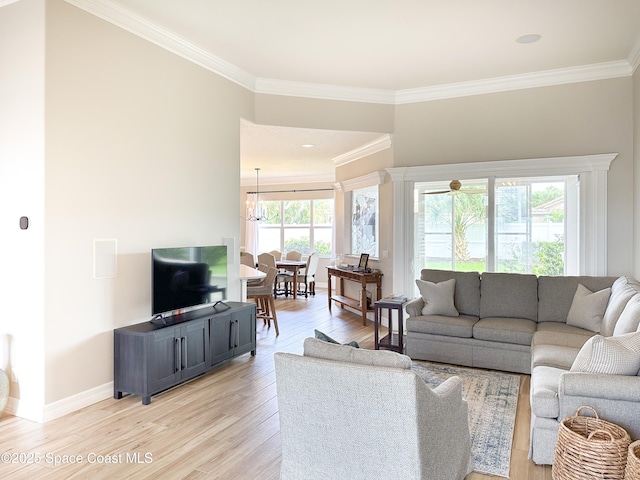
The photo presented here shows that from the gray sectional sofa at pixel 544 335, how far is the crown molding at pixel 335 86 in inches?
90.4

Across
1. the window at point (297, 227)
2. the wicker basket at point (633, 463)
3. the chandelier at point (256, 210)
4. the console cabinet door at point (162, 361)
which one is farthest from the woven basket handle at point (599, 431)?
the chandelier at point (256, 210)

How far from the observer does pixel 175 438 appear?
311cm

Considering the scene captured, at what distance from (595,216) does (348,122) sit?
3136mm

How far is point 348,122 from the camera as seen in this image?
19.9 ft

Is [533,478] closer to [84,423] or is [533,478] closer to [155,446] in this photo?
[155,446]

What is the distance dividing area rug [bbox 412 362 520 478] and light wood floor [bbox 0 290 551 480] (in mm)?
70

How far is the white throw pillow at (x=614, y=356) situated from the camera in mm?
2576

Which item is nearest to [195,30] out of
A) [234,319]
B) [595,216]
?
[234,319]

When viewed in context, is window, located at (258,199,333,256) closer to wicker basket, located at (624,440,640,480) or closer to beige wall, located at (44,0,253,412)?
beige wall, located at (44,0,253,412)

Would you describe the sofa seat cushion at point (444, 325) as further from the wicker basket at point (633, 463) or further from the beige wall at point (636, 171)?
the wicker basket at point (633, 463)

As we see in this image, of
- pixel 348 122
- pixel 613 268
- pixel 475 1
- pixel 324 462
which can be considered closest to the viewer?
pixel 324 462

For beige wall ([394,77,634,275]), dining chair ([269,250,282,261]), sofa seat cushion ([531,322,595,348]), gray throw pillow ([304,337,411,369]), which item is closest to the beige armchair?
gray throw pillow ([304,337,411,369])

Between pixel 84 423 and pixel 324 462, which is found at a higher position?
pixel 324 462

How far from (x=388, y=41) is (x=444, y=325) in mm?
2890
